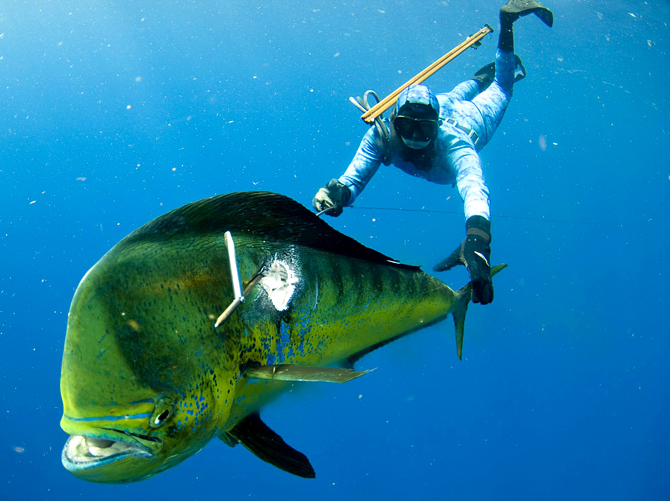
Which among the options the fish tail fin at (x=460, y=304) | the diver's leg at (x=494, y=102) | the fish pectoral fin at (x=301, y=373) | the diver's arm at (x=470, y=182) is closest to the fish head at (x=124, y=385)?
the fish pectoral fin at (x=301, y=373)

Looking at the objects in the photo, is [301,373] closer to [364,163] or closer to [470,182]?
[470,182]

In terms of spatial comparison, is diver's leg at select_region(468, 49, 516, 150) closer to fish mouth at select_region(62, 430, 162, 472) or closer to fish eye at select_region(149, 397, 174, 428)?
fish eye at select_region(149, 397, 174, 428)

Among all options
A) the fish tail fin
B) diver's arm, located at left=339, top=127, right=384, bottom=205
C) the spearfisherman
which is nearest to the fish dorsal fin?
the fish tail fin

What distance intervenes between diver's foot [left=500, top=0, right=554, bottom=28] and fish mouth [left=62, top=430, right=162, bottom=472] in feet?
21.1

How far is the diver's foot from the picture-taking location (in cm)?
537

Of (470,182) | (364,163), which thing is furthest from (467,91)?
(470,182)

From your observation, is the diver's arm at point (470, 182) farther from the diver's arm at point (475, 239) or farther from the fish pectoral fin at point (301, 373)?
the fish pectoral fin at point (301, 373)

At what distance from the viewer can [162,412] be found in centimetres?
99

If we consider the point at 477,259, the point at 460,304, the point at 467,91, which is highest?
the point at 467,91

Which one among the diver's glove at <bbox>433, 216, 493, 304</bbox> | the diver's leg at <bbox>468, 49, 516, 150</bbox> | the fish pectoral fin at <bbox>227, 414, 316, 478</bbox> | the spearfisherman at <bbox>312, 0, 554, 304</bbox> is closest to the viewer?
the fish pectoral fin at <bbox>227, 414, 316, 478</bbox>

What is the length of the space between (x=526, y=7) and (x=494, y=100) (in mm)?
1742

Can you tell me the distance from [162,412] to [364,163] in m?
3.51

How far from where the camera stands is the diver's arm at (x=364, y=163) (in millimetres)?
4055

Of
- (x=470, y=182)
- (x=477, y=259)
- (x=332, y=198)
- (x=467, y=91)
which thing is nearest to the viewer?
(x=477, y=259)
